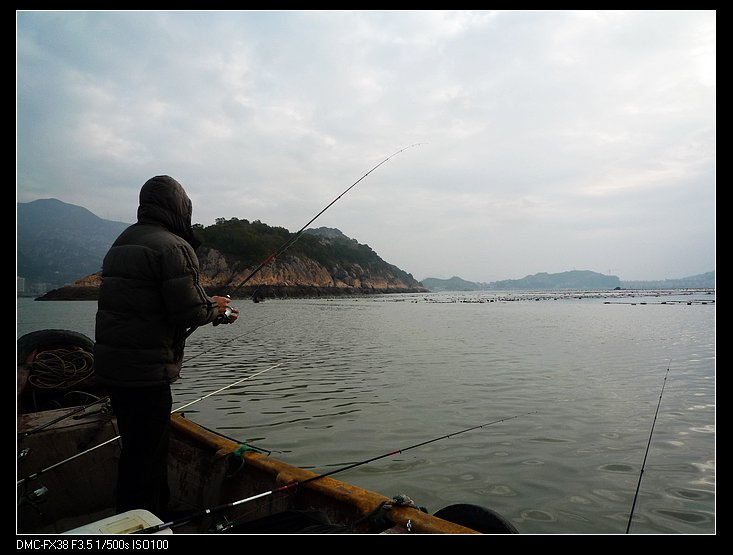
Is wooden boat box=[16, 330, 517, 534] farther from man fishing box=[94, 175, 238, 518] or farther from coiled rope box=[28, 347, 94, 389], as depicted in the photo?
coiled rope box=[28, 347, 94, 389]

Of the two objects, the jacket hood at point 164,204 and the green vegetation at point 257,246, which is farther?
the green vegetation at point 257,246

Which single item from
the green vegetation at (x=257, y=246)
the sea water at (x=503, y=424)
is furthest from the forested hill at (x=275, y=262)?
the sea water at (x=503, y=424)

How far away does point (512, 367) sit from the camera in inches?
553

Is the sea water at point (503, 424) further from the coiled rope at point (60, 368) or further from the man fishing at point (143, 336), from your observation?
the coiled rope at point (60, 368)

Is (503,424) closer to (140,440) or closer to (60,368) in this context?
(140,440)

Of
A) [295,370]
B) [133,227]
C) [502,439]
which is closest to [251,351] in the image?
[295,370]

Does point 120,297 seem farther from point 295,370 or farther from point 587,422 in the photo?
point 295,370

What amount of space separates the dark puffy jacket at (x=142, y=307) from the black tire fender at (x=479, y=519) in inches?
89.4

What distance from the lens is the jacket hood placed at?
3.38 m

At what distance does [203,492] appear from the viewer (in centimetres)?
462

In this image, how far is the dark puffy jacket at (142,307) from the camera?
3.08 meters

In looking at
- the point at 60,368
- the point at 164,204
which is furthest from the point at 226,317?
the point at 60,368

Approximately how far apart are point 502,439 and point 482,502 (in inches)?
86.2

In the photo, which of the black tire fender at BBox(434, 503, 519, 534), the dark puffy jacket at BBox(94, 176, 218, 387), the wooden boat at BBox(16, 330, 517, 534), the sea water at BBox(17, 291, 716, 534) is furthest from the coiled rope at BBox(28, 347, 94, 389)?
the black tire fender at BBox(434, 503, 519, 534)
